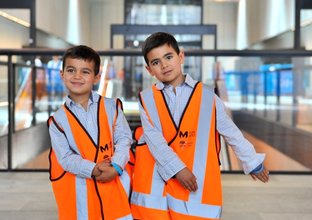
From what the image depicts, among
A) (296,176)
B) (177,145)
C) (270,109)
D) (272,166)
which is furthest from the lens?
(270,109)

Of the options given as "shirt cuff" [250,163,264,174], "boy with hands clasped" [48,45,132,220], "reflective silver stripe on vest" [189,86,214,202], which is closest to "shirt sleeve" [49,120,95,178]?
"boy with hands clasped" [48,45,132,220]

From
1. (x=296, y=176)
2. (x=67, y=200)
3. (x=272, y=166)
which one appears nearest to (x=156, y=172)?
(x=67, y=200)

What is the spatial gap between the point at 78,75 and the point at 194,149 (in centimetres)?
68

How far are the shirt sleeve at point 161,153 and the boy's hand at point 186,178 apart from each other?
2 centimetres

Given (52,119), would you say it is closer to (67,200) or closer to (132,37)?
(67,200)

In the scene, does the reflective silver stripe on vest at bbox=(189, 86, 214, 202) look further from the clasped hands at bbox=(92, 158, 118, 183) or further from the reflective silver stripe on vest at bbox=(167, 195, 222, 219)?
the clasped hands at bbox=(92, 158, 118, 183)

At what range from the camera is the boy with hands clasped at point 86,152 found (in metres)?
2.28

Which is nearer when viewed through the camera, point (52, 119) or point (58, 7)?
point (52, 119)

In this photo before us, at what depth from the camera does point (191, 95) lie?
2.25 meters

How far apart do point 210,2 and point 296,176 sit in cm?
729

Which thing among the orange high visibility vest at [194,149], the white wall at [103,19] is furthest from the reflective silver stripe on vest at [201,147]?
the white wall at [103,19]

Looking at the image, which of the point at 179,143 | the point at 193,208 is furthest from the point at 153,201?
the point at 179,143

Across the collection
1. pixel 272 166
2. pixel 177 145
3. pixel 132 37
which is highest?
pixel 132 37

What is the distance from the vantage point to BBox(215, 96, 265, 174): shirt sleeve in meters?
2.28
